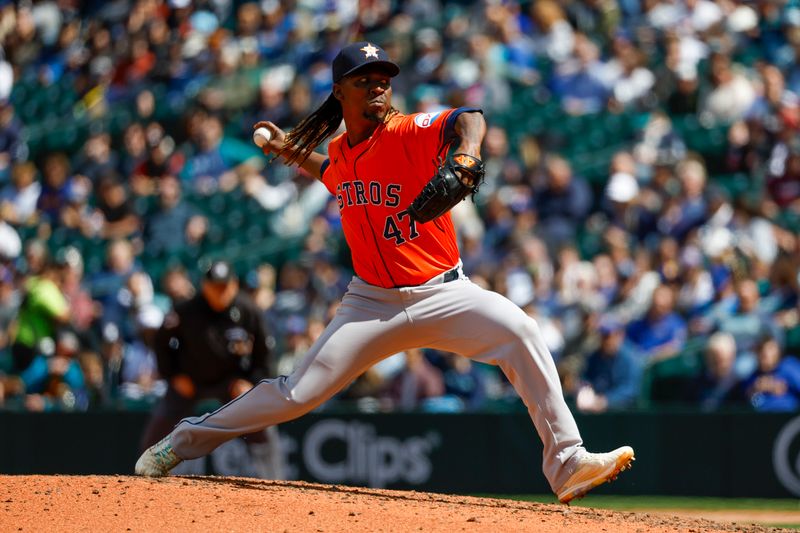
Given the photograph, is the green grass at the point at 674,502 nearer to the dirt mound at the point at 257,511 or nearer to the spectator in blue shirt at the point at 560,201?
the spectator in blue shirt at the point at 560,201

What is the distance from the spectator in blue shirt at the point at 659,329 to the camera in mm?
11570

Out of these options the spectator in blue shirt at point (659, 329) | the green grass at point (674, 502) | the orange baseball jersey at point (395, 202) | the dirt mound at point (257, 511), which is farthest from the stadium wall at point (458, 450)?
the orange baseball jersey at point (395, 202)

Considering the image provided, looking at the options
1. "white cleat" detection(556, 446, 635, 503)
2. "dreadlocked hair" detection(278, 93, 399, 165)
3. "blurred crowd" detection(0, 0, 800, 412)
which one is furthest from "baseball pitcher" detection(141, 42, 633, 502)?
"blurred crowd" detection(0, 0, 800, 412)

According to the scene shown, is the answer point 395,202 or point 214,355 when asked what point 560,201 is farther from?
point 395,202

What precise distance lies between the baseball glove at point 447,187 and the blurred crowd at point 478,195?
18.7 feet

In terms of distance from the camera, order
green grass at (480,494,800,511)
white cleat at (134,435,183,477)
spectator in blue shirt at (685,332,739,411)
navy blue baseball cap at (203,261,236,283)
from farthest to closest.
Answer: spectator in blue shirt at (685,332,739,411) → green grass at (480,494,800,511) → navy blue baseball cap at (203,261,236,283) → white cleat at (134,435,183,477)

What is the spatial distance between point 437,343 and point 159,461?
1.54m

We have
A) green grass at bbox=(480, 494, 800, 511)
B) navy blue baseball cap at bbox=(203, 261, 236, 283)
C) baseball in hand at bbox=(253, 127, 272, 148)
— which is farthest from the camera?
green grass at bbox=(480, 494, 800, 511)

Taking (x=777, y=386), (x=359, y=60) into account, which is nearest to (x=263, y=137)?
(x=359, y=60)

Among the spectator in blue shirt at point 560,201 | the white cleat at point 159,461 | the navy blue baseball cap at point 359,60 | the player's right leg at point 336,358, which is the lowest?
the white cleat at point 159,461

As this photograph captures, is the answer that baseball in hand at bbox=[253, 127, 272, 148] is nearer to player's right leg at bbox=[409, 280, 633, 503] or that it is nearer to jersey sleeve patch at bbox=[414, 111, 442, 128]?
jersey sleeve patch at bbox=[414, 111, 442, 128]

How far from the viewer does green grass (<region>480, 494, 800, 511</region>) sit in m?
10.5

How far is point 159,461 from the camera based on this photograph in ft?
22.0

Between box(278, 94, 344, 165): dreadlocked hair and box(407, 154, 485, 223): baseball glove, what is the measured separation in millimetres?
1220
